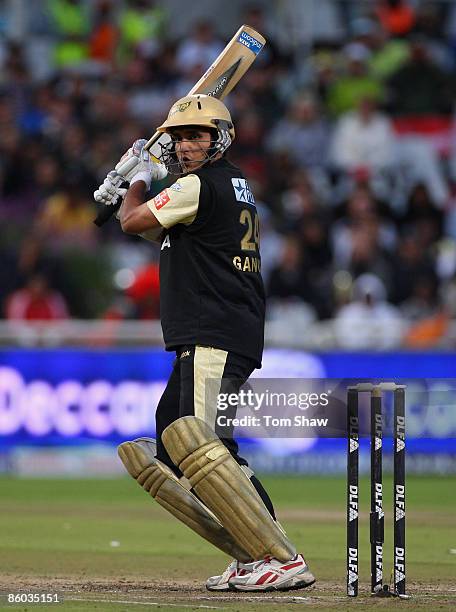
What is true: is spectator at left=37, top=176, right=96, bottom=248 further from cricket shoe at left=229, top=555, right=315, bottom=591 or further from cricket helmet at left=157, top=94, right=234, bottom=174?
cricket shoe at left=229, top=555, right=315, bottom=591

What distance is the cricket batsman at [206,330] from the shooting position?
21.9ft

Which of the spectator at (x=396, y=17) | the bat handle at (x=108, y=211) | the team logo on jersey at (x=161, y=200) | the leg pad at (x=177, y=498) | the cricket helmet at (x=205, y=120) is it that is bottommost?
the leg pad at (x=177, y=498)

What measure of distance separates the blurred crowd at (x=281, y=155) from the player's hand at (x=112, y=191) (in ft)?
23.1

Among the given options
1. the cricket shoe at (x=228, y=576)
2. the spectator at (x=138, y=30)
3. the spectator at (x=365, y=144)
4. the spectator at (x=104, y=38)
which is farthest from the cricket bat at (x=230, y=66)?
the spectator at (x=104, y=38)

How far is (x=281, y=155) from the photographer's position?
56.4 feet

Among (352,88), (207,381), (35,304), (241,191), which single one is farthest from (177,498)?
(352,88)

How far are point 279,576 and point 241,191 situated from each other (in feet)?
5.87

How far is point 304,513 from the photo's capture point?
1120 centimetres

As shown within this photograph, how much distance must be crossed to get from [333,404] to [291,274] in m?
8.72

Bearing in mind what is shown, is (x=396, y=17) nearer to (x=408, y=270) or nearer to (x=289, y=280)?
(x=408, y=270)

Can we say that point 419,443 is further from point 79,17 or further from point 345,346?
point 79,17

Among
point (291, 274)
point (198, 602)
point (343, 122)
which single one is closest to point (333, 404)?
point (198, 602)

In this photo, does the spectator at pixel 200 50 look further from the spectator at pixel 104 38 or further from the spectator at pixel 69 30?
the spectator at pixel 69 30

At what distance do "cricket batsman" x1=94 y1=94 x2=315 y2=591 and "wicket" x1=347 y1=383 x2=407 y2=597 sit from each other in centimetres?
36
